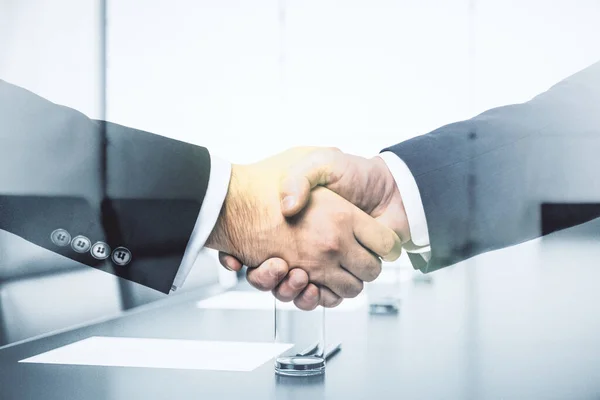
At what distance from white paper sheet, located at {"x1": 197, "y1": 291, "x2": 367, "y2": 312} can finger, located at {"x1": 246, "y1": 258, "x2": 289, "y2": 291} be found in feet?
0.11

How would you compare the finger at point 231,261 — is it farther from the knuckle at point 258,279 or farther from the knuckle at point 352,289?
the knuckle at point 352,289

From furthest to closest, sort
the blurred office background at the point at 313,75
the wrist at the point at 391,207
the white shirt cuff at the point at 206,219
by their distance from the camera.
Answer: the blurred office background at the point at 313,75 < the wrist at the point at 391,207 < the white shirt cuff at the point at 206,219

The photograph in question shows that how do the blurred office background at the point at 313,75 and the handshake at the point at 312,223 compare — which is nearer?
the handshake at the point at 312,223

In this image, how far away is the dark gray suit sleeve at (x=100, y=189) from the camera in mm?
989

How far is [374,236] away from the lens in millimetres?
1166

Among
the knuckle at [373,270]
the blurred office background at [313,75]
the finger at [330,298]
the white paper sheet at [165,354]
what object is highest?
the blurred office background at [313,75]

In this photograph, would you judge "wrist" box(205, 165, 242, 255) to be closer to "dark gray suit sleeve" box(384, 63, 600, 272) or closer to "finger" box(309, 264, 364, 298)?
"finger" box(309, 264, 364, 298)

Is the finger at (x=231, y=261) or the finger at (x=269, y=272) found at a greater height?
the finger at (x=231, y=261)

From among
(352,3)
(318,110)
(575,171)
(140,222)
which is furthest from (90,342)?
(575,171)

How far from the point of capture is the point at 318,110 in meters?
1.34

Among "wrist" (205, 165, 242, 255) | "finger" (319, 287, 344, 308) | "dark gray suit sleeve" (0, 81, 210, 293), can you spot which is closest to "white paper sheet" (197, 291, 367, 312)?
"finger" (319, 287, 344, 308)

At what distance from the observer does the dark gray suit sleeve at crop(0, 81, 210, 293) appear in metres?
0.99

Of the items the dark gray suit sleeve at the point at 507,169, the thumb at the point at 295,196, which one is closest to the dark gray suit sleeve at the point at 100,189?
the thumb at the point at 295,196

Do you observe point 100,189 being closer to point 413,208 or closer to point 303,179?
point 303,179
